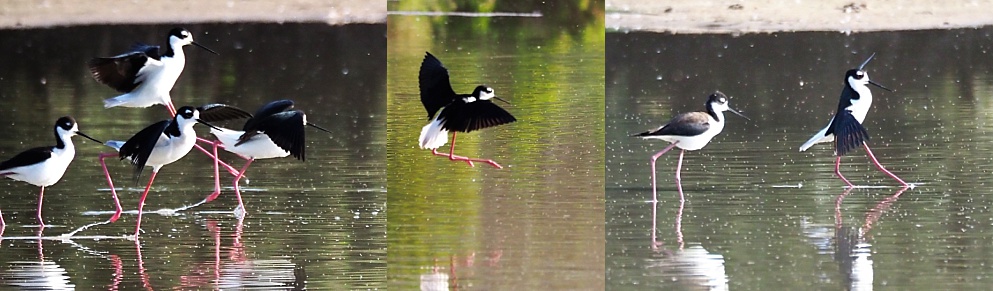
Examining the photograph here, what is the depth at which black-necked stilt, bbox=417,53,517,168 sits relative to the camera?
4.95 metres

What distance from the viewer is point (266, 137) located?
5.16 meters

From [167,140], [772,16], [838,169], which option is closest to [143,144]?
[167,140]

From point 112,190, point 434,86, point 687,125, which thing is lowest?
point 112,190

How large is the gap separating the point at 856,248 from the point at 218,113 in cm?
206

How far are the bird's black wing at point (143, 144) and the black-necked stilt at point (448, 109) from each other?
2.66 ft

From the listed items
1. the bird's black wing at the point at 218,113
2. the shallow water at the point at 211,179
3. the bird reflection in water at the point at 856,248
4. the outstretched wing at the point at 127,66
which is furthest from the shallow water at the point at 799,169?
the outstretched wing at the point at 127,66

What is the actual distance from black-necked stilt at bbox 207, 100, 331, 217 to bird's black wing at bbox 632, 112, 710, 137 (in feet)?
3.81

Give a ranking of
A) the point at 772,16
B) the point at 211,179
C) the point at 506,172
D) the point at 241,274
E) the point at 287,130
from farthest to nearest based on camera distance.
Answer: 1. the point at 772,16
2. the point at 211,179
3. the point at 506,172
4. the point at 287,130
5. the point at 241,274

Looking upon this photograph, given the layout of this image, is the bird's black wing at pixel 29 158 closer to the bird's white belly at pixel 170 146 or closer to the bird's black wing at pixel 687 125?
the bird's white belly at pixel 170 146

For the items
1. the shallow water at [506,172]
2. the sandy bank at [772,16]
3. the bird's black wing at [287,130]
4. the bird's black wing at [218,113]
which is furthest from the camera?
the sandy bank at [772,16]

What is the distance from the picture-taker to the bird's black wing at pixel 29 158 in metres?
5.02

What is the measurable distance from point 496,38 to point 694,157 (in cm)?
105

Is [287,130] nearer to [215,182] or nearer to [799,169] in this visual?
[215,182]

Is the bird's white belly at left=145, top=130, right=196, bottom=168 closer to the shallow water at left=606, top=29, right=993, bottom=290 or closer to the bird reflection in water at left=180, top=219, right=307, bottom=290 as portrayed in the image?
the bird reflection in water at left=180, top=219, right=307, bottom=290
